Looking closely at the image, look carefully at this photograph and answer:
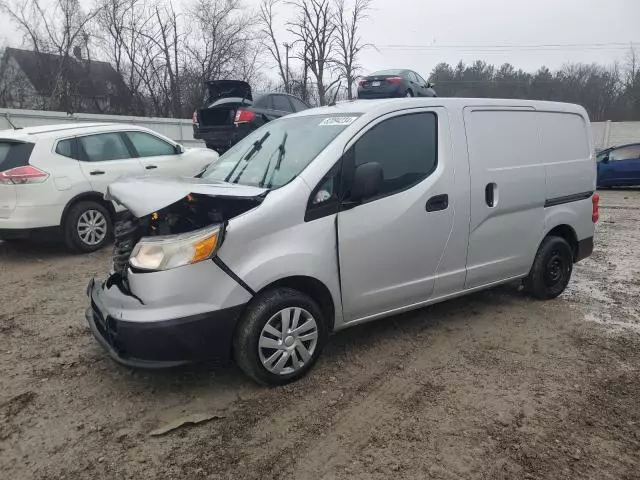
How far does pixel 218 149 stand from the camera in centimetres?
1163

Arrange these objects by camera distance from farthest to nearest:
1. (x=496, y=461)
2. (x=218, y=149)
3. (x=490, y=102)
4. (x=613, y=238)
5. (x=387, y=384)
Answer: (x=218, y=149)
(x=613, y=238)
(x=490, y=102)
(x=387, y=384)
(x=496, y=461)

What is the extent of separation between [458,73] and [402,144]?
38.3 metres

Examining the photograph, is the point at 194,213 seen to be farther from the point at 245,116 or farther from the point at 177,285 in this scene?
the point at 245,116

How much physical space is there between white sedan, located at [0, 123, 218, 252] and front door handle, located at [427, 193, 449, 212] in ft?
9.91

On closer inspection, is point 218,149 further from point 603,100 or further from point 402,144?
point 603,100

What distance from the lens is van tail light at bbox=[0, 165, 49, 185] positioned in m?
5.96

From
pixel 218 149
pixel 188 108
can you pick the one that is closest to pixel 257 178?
pixel 218 149

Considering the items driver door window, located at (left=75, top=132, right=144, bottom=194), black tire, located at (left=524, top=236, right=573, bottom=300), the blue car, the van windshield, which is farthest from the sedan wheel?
the blue car

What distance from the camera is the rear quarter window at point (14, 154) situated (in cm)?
604

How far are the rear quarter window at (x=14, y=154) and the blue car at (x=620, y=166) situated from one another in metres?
16.8

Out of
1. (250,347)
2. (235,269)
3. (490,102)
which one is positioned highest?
(490,102)

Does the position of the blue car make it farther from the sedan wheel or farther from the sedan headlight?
the sedan headlight

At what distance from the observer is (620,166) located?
16328 mm

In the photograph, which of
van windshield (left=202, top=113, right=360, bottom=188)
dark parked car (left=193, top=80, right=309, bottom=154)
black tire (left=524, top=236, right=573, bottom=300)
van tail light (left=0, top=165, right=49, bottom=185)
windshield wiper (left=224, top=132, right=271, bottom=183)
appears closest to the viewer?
van windshield (left=202, top=113, right=360, bottom=188)
